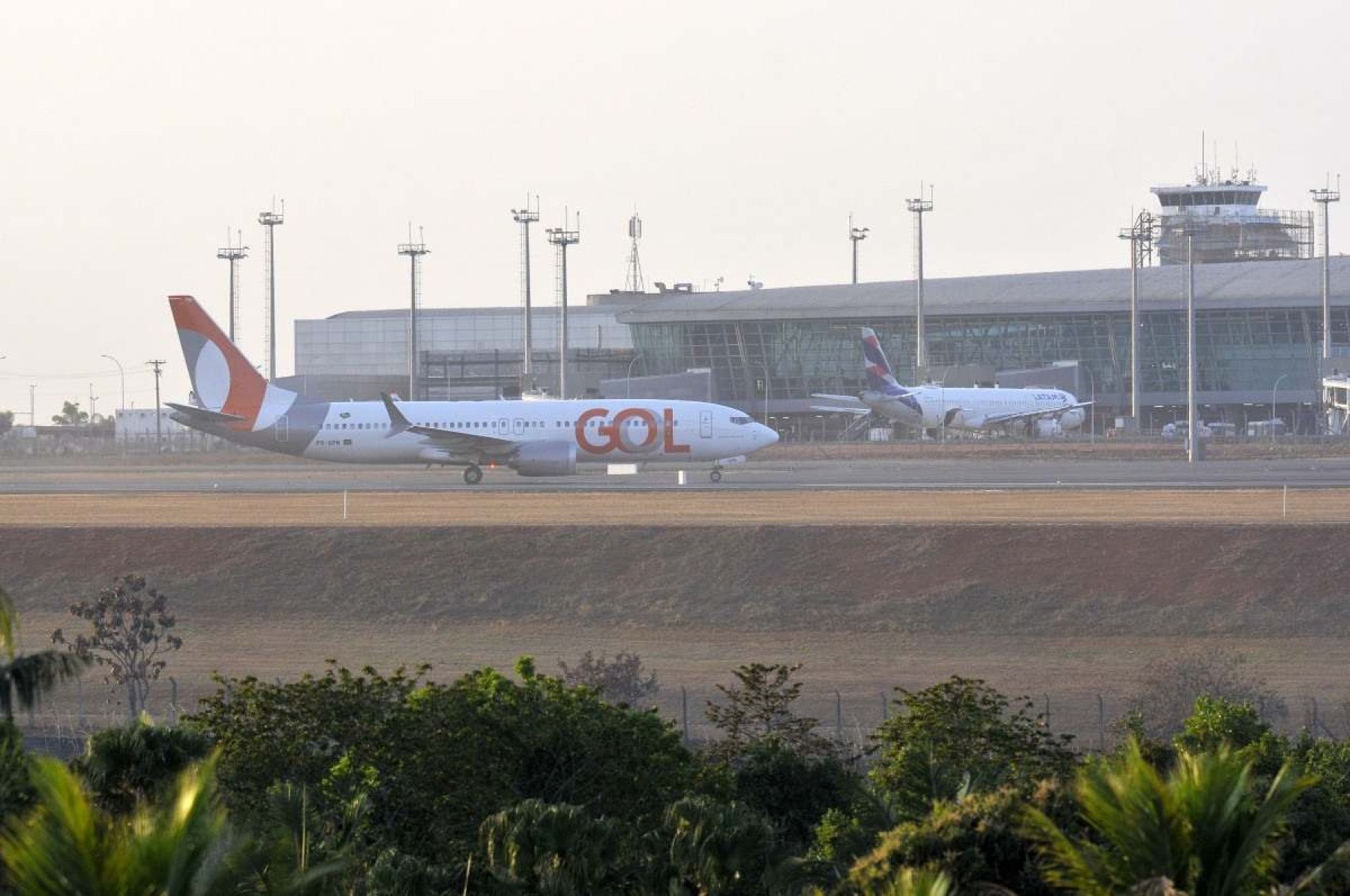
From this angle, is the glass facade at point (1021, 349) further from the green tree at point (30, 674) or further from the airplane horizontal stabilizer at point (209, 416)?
the green tree at point (30, 674)

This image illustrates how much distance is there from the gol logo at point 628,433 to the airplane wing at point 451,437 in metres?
2.99

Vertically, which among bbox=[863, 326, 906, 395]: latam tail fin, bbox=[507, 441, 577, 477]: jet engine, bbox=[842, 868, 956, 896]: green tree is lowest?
bbox=[842, 868, 956, 896]: green tree

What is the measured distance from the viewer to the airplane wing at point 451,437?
7156 centimetres

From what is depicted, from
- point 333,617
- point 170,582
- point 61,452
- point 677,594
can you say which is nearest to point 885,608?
point 677,594

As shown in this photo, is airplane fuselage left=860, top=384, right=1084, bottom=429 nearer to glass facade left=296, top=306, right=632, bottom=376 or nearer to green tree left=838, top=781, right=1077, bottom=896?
glass facade left=296, top=306, right=632, bottom=376

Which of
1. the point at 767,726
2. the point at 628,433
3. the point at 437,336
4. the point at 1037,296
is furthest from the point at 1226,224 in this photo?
the point at 767,726

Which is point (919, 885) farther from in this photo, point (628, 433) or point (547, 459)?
point (628, 433)

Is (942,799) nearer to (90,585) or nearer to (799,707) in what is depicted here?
(799,707)

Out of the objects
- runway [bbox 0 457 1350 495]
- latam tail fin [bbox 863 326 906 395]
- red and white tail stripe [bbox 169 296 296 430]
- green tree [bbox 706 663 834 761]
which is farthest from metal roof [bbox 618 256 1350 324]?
green tree [bbox 706 663 834 761]

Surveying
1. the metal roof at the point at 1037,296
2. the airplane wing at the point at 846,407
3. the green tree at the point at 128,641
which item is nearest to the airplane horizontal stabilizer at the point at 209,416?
the green tree at the point at 128,641

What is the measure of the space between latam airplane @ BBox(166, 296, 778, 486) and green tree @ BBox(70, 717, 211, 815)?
5425 centimetres

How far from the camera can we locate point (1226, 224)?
171125mm

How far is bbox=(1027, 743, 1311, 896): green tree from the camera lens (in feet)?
30.0

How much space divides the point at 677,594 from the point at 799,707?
1222cm
